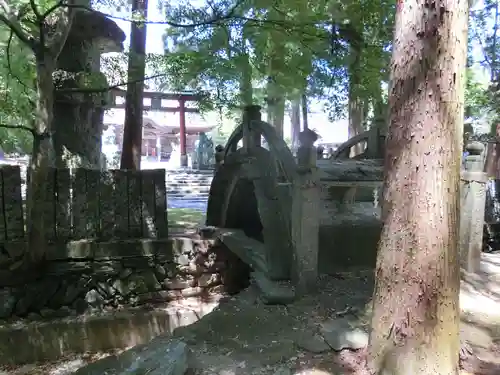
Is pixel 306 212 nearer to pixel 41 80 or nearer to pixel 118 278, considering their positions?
pixel 41 80

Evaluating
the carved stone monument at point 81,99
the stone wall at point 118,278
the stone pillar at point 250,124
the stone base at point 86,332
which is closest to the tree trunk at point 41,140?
the stone wall at point 118,278

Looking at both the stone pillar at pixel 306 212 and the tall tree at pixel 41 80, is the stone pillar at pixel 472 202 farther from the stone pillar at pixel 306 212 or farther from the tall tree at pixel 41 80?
the tall tree at pixel 41 80

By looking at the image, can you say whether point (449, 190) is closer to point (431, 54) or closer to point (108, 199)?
point (431, 54)

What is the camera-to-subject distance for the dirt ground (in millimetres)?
Result: 3252

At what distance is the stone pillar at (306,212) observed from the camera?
4.59 meters

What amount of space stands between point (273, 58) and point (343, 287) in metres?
5.01

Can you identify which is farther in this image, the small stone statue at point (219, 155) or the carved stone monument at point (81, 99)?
the small stone statue at point (219, 155)

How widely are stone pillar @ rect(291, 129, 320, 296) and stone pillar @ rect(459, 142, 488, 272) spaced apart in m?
1.89

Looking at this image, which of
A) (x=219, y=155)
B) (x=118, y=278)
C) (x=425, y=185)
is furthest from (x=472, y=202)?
(x=118, y=278)

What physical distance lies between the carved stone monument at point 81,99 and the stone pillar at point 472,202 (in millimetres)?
6084

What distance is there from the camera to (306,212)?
461 cm

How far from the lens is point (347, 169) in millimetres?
5398

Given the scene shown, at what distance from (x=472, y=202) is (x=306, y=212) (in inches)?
82.1

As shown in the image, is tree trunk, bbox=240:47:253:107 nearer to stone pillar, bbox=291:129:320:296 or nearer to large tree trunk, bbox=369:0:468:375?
stone pillar, bbox=291:129:320:296
